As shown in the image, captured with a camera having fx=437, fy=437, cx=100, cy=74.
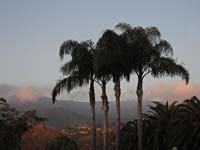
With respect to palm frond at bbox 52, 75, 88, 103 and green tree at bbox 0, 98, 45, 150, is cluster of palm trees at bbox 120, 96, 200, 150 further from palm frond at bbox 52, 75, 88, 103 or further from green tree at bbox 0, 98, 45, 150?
green tree at bbox 0, 98, 45, 150

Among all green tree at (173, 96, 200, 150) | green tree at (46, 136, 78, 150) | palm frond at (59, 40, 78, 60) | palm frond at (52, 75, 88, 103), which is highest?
palm frond at (59, 40, 78, 60)

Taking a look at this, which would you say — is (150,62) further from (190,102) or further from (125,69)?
(190,102)

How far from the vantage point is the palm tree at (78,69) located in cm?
3375

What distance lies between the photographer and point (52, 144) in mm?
38906

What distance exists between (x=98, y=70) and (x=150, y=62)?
4.13 metres

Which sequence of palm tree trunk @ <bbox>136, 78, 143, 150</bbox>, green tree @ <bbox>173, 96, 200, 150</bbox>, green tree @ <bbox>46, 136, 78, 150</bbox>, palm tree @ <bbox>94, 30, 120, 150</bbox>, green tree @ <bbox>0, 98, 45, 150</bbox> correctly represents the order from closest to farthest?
palm tree @ <bbox>94, 30, 120, 150</bbox>, palm tree trunk @ <bbox>136, 78, 143, 150</bbox>, green tree @ <bbox>173, 96, 200, 150</bbox>, green tree @ <bbox>46, 136, 78, 150</bbox>, green tree @ <bbox>0, 98, 45, 150</bbox>

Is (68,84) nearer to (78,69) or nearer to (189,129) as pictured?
(78,69)

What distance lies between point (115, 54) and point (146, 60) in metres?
2.72

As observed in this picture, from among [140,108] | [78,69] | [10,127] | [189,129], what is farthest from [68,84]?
[10,127]

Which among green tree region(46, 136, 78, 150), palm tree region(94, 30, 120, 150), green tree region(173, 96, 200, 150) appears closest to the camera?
palm tree region(94, 30, 120, 150)

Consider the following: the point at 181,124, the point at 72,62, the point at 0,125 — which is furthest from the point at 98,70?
the point at 0,125

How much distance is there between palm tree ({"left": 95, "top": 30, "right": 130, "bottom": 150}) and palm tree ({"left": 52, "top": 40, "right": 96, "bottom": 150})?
196 centimetres

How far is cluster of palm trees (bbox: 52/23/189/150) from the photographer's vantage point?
31.9m

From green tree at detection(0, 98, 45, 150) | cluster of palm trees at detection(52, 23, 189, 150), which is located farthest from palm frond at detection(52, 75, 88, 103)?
green tree at detection(0, 98, 45, 150)
